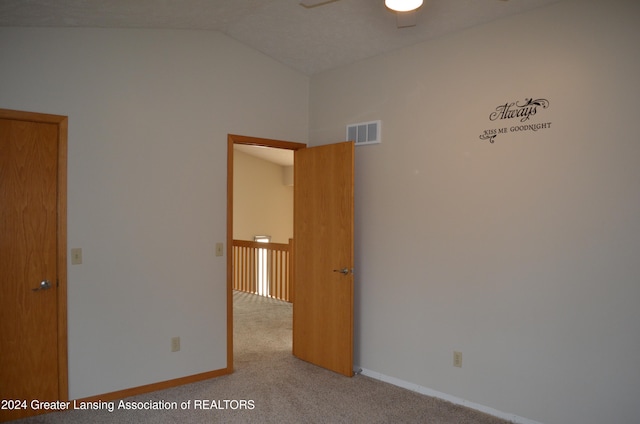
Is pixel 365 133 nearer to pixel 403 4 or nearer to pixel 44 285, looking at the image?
pixel 403 4

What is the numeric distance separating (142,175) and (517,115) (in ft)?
9.12

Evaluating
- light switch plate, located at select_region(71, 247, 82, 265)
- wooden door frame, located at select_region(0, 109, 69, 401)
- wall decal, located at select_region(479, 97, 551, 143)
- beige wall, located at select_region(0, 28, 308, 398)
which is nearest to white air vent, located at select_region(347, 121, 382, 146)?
beige wall, located at select_region(0, 28, 308, 398)

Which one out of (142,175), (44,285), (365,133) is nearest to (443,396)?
(365,133)

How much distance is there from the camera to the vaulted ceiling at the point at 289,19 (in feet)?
8.87

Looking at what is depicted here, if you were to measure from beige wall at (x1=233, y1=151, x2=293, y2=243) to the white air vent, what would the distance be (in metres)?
5.47

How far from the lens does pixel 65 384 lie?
2.91 metres

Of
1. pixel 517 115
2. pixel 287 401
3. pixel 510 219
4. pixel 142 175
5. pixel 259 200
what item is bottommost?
pixel 287 401

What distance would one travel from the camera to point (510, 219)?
9.29 ft

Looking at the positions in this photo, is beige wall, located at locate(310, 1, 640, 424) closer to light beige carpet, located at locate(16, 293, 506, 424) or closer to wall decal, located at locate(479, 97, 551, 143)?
wall decal, located at locate(479, 97, 551, 143)

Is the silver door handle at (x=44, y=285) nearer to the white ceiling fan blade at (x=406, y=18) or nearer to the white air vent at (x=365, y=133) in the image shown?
the white air vent at (x=365, y=133)

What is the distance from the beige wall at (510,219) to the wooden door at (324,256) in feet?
0.69

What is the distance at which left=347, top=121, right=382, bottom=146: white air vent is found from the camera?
11.8ft

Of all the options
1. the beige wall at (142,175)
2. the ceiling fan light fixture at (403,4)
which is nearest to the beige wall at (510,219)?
the ceiling fan light fixture at (403,4)

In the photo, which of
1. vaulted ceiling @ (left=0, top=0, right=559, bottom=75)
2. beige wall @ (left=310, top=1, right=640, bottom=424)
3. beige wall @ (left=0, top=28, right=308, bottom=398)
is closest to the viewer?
beige wall @ (left=310, top=1, right=640, bottom=424)
